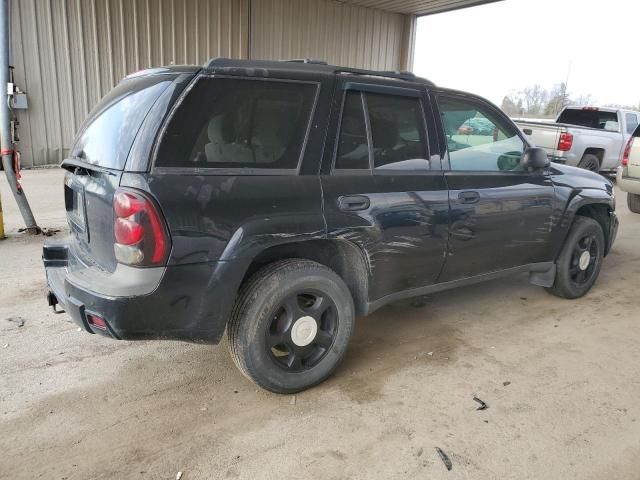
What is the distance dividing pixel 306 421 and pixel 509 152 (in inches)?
107

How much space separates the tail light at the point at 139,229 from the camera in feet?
8.03

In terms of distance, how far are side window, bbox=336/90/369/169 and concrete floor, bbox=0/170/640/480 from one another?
1403 millimetres

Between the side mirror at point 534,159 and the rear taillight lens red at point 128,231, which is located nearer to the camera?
the rear taillight lens red at point 128,231

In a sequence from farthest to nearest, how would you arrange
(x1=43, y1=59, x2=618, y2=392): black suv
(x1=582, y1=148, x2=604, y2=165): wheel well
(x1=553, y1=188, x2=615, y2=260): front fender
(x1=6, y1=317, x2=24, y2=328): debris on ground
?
(x1=582, y1=148, x2=604, y2=165): wheel well → (x1=553, y1=188, x2=615, y2=260): front fender → (x1=6, y1=317, x2=24, y2=328): debris on ground → (x1=43, y1=59, x2=618, y2=392): black suv

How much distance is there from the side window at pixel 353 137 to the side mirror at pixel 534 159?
163 cm

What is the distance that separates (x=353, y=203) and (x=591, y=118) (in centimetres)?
1224

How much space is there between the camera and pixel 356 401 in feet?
10.00

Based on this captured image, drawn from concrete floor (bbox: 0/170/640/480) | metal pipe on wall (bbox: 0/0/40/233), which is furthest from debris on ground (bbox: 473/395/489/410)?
metal pipe on wall (bbox: 0/0/40/233)

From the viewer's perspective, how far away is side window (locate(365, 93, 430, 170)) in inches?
129

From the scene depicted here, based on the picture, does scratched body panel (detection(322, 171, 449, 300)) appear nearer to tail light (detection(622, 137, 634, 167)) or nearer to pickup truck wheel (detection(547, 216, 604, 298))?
pickup truck wheel (detection(547, 216, 604, 298))

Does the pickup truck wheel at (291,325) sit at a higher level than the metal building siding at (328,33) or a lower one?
lower

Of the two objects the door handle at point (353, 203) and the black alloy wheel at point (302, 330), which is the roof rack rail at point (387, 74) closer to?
the door handle at point (353, 203)

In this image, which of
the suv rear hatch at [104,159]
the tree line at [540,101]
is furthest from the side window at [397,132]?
the tree line at [540,101]

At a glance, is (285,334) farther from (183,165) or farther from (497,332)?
(497,332)
